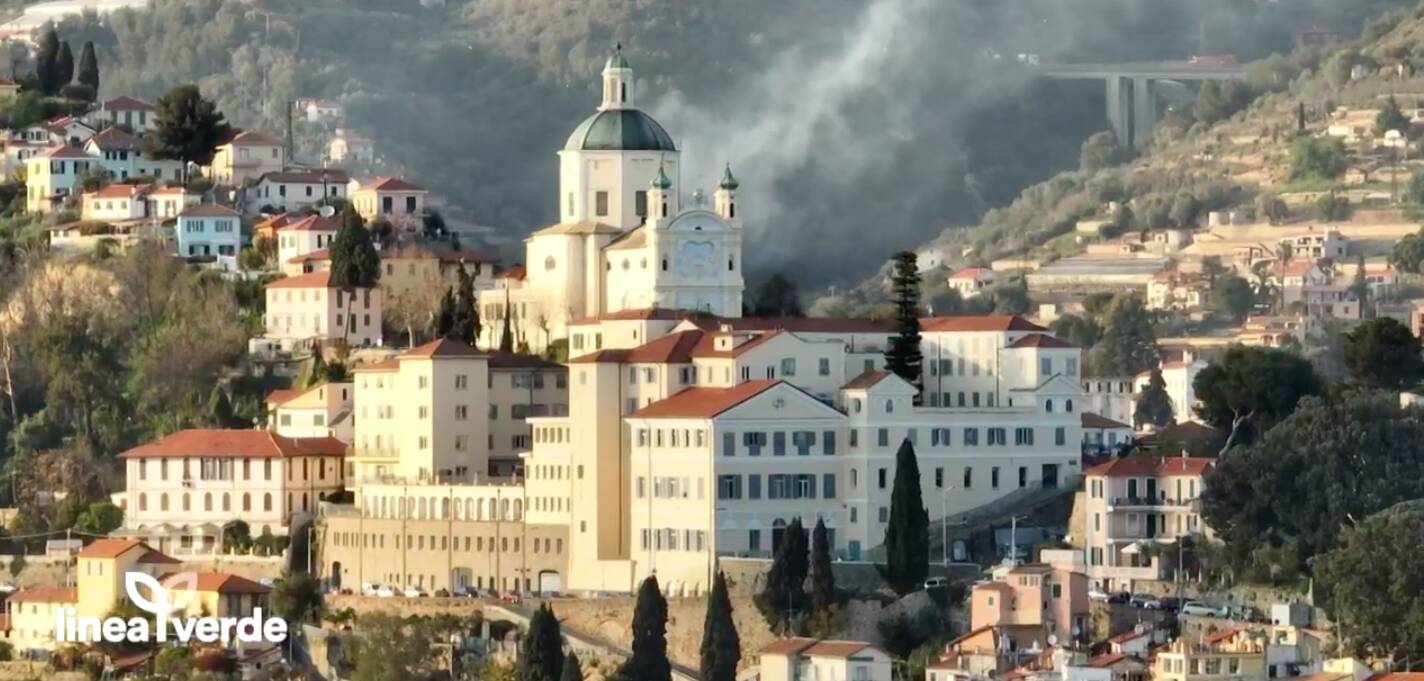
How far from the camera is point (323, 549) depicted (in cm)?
11944

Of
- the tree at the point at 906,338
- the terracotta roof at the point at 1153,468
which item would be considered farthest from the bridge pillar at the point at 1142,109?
the terracotta roof at the point at 1153,468

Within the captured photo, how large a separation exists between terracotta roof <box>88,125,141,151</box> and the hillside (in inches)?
1191

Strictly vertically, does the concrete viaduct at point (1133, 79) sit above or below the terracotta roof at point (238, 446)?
above

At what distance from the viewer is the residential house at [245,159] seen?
14400 cm

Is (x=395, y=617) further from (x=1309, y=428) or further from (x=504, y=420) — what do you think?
(x=1309, y=428)

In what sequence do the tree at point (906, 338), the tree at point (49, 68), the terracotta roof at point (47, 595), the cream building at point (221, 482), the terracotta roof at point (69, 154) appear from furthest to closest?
the tree at point (49, 68)
the terracotta roof at point (69, 154)
the cream building at point (221, 482)
the terracotta roof at point (47, 595)
the tree at point (906, 338)

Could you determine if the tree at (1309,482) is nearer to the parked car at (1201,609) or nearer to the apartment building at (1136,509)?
the apartment building at (1136,509)

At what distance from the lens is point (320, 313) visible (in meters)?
131

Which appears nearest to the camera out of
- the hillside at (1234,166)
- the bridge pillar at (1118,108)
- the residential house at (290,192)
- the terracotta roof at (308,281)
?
the terracotta roof at (308,281)

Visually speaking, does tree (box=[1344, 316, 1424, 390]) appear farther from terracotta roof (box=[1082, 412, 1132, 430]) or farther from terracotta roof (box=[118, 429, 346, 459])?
terracotta roof (box=[118, 429, 346, 459])

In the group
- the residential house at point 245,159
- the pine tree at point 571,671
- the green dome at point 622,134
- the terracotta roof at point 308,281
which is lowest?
the pine tree at point 571,671

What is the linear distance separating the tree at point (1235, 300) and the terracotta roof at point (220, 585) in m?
47.3

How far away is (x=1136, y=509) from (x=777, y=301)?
56.9ft

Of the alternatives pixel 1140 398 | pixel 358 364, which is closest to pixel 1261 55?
pixel 1140 398
